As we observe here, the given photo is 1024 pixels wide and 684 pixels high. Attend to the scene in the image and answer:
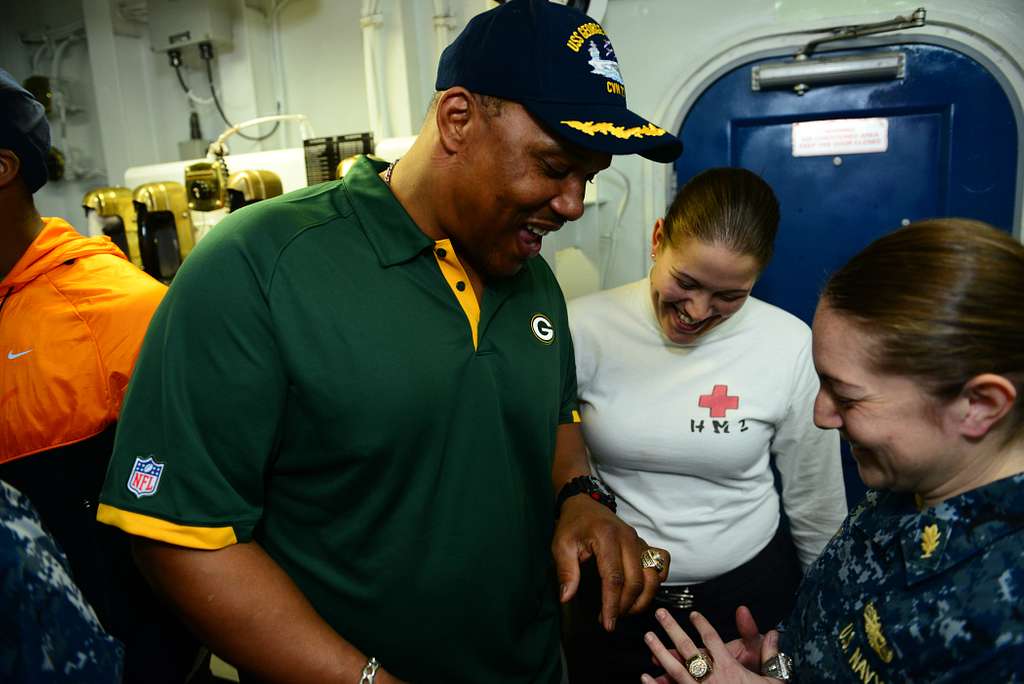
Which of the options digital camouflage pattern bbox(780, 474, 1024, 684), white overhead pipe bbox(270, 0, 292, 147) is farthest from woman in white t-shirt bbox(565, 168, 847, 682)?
white overhead pipe bbox(270, 0, 292, 147)

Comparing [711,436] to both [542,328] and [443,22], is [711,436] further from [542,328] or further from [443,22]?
[443,22]

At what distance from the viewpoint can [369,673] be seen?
2.77 feet

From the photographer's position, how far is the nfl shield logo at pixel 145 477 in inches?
31.1

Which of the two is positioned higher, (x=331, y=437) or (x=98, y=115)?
(x=98, y=115)

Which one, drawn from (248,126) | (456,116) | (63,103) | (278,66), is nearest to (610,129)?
(456,116)

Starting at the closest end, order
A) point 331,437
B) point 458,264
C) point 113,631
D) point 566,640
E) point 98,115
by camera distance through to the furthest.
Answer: point 331,437, point 458,264, point 113,631, point 566,640, point 98,115

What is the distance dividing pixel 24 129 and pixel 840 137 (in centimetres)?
237

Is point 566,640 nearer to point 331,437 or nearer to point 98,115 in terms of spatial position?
point 331,437

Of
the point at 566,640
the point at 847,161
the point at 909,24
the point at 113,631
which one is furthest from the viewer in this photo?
the point at 847,161

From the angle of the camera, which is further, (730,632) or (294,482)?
(730,632)

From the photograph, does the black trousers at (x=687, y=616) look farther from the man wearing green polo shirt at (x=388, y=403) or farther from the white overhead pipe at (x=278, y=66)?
the white overhead pipe at (x=278, y=66)

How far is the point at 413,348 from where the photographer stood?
93 cm

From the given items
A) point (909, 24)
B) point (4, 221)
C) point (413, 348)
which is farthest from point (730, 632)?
point (909, 24)

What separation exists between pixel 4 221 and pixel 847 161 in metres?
2.45
